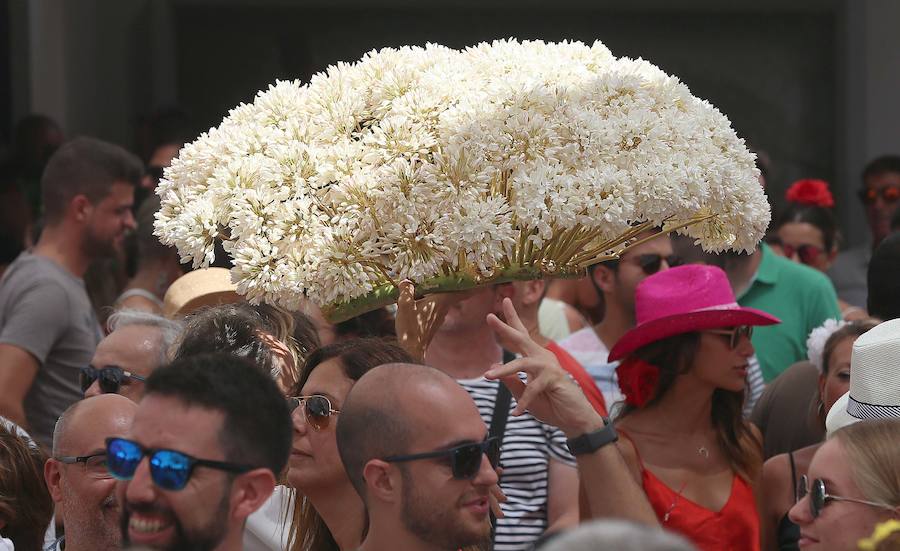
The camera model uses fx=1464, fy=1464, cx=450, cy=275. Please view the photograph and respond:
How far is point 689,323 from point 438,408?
1739 millimetres

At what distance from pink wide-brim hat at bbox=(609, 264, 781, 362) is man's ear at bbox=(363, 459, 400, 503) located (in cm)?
177

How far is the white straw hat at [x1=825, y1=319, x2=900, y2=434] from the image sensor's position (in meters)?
3.82

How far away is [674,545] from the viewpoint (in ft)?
5.97

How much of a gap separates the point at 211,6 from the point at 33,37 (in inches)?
50.7

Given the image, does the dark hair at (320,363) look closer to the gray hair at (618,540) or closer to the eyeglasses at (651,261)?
the gray hair at (618,540)

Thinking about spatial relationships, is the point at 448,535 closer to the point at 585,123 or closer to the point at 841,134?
the point at 585,123

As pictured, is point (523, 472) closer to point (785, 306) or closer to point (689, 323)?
point (689, 323)

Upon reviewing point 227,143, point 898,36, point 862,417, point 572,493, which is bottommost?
point 572,493

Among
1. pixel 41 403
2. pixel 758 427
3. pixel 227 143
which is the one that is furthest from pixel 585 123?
pixel 41 403

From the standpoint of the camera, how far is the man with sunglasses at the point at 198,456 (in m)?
2.80

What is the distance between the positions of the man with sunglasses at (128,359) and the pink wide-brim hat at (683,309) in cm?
148

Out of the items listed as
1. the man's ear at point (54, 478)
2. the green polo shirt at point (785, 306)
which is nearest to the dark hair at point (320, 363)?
the man's ear at point (54, 478)

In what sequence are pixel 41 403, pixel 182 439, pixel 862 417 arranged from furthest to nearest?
pixel 41 403 < pixel 862 417 < pixel 182 439

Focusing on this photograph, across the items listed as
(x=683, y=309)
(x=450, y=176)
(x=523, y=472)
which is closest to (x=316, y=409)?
(x=450, y=176)
